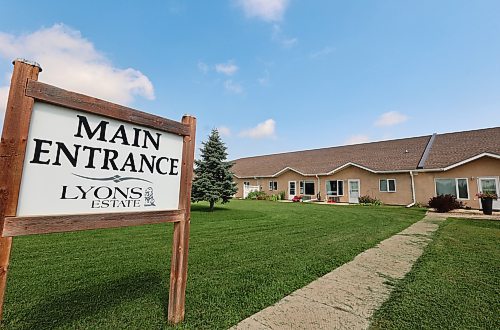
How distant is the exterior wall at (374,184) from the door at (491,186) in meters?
4.15

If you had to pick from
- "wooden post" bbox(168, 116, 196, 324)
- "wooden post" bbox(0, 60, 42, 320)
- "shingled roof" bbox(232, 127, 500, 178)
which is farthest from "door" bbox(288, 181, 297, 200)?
"wooden post" bbox(0, 60, 42, 320)

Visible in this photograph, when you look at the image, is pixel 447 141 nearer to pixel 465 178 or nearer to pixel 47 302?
pixel 465 178

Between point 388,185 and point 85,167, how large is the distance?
22.4 metres

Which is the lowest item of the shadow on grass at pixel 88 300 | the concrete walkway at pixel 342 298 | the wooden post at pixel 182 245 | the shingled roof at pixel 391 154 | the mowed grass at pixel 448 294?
the shadow on grass at pixel 88 300

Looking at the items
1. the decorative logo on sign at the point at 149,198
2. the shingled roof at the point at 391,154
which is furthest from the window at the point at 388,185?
the decorative logo on sign at the point at 149,198

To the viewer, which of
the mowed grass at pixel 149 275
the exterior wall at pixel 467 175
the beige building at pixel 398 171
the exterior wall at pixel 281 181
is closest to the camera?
the mowed grass at pixel 149 275

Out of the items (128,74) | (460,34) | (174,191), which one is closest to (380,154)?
(460,34)

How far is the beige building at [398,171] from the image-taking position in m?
16.3

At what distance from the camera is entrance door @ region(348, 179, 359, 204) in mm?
21531

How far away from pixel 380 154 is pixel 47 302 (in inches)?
1010

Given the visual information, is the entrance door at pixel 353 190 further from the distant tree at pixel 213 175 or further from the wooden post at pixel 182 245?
the wooden post at pixel 182 245

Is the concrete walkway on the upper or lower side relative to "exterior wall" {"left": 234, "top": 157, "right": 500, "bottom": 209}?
lower

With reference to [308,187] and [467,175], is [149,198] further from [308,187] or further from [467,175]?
[308,187]

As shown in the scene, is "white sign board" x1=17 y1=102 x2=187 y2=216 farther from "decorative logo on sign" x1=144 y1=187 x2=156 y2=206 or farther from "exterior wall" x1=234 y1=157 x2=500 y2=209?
"exterior wall" x1=234 y1=157 x2=500 y2=209
